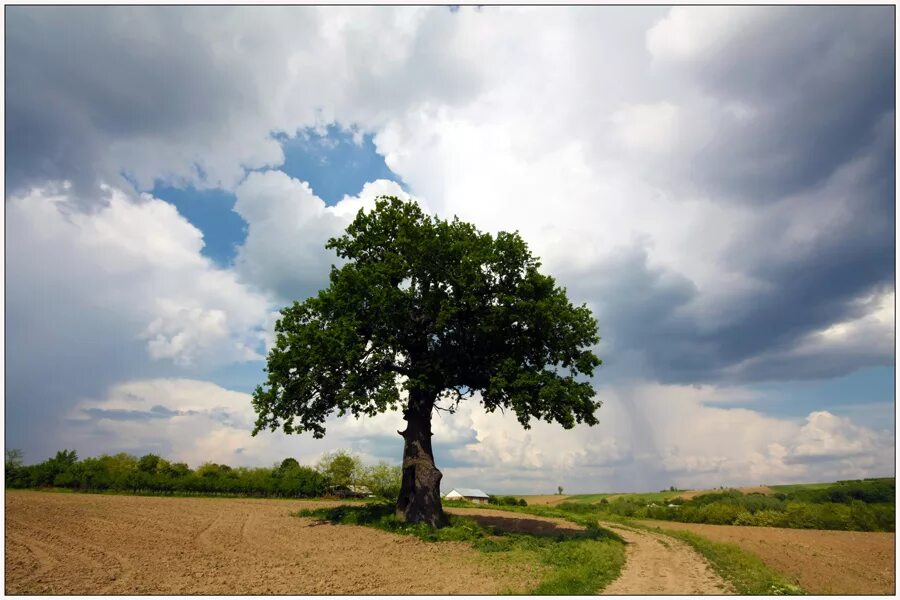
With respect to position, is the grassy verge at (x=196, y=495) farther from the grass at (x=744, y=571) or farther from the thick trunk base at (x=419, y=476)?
the grass at (x=744, y=571)

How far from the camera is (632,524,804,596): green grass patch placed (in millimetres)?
16547

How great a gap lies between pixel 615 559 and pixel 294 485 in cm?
5106

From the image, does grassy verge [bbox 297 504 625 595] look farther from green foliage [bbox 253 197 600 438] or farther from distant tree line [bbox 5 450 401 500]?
distant tree line [bbox 5 450 401 500]

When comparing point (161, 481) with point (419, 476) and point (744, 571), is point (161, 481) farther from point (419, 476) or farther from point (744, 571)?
point (744, 571)

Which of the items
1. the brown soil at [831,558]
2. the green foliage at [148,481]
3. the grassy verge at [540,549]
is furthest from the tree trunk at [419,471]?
the green foliage at [148,481]

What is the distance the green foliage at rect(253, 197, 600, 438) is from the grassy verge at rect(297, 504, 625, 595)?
609 centimetres

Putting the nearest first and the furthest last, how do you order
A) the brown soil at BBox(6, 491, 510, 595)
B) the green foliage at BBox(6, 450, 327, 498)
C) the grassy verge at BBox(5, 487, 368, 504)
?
1. the brown soil at BBox(6, 491, 510, 595)
2. the grassy verge at BBox(5, 487, 368, 504)
3. the green foliage at BBox(6, 450, 327, 498)

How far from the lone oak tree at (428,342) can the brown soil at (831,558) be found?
11.3 m

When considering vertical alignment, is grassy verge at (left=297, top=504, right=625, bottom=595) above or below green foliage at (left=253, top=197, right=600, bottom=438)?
below

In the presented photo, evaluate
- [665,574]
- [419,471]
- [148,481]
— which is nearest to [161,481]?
[148,481]

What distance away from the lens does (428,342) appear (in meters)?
30.9

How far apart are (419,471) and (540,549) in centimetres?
856

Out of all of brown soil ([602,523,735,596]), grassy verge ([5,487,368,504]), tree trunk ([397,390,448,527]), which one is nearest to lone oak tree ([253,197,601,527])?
tree trunk ([397,390,448,527])

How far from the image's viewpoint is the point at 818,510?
1841 inches
